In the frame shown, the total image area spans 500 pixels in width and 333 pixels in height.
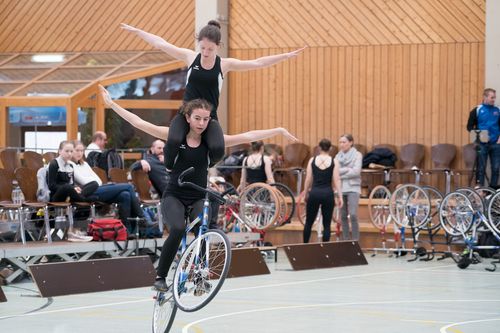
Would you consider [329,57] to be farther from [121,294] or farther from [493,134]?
[121,294]

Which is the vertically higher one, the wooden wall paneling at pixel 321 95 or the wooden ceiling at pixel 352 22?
the wooden ceiling at pixel 352 22

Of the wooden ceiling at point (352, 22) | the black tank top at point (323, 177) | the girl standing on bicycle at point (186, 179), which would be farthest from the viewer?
the wooden ceiling at point (352, 22)

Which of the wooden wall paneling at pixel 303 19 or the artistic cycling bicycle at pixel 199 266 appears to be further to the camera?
the wooden wall paneling at pixel 303 19

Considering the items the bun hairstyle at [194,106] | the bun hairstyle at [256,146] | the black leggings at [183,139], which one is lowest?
the bun hairstyle at [256,146]

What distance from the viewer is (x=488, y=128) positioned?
1798 centimetres

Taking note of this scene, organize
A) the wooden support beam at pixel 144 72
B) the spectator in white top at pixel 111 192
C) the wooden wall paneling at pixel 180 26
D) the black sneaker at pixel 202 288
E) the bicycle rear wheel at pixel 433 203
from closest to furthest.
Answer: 1. the black sneaker at pixel 202 288
2. the spectator in white top at pixel 111 192
3. the bicycle rear wheel at pixel 433 203
4. the wooden support beam at pixel 144 72
5. the wooden wall paneling at pixel 180 26

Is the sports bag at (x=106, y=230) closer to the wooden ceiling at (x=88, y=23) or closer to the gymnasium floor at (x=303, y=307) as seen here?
the gymnasium floor at (x=303, y=307)

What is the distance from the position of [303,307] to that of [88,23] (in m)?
14.7

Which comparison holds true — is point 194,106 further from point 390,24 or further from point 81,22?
point 81,22

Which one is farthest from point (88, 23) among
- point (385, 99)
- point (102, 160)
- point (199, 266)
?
point (199, 266)

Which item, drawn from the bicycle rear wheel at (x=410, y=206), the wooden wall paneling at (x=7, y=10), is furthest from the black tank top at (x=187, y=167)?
the wooden wall paneling at (x=7, y=10)

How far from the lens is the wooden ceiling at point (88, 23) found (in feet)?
74.8

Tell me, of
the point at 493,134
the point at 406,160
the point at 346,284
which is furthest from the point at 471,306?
the point at 406,160

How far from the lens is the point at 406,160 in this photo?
65.4 feet
